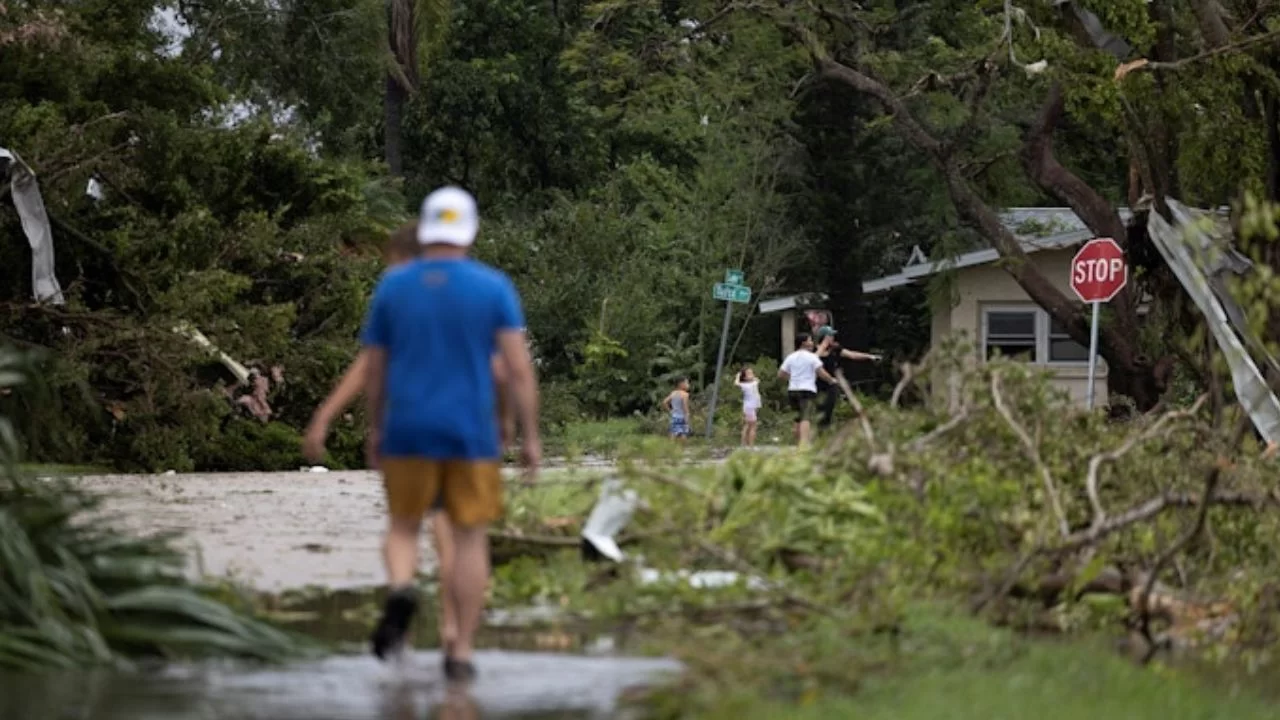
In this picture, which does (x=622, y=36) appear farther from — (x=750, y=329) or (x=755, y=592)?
(x=755, y=592)

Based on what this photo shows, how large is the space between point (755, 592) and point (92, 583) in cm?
305

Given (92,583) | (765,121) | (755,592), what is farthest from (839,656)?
(765,121)

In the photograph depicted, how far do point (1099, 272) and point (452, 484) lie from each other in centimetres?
2380

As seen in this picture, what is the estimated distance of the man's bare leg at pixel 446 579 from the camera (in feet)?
31.0

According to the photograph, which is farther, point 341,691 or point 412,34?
point 412,34

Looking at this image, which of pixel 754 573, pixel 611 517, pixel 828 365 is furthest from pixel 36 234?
pixel 828 365

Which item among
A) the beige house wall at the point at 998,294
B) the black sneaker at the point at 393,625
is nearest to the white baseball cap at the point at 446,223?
the black sneaker at the point at 393,625

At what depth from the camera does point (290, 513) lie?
18531 millimetres

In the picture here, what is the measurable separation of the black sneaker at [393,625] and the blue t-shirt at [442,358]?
504 mm

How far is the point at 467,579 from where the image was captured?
9.46 m

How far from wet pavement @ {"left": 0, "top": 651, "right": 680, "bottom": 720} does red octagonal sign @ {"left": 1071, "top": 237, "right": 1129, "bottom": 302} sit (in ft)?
75.1

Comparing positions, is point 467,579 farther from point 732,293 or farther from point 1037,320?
point 1037,320

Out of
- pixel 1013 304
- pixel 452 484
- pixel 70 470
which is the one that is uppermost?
pixel 1013 304

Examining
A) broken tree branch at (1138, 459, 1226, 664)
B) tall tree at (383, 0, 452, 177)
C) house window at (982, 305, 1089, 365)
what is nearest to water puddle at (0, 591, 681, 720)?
broken tree branch at (1138, 459, 1226, 664)
